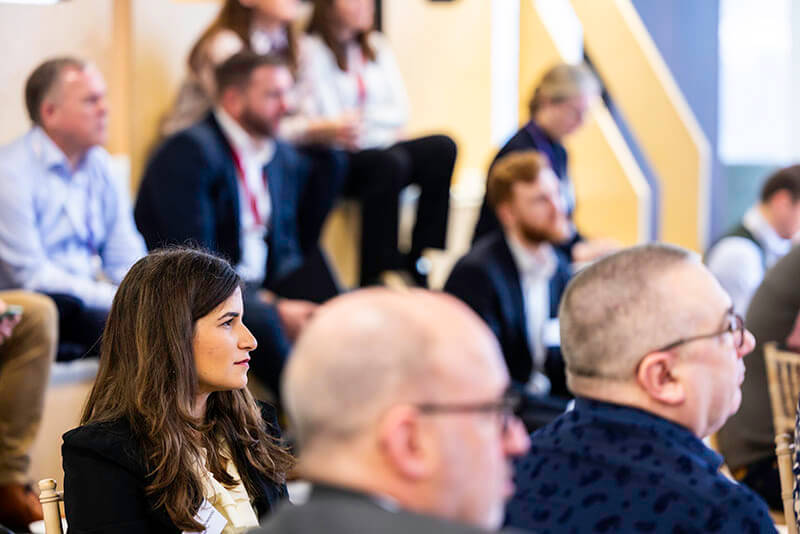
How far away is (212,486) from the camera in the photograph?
5.97 feet

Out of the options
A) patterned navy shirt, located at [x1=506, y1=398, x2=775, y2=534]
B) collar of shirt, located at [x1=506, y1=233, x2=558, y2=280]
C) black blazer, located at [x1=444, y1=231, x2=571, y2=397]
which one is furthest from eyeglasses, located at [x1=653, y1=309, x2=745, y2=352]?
collar of shirt, located at [x1=506, y1=233, x2=558, y2=280]

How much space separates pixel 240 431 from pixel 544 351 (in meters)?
2.34

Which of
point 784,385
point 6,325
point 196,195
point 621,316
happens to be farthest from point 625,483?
point 196,195

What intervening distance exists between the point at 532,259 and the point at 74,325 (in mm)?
1644

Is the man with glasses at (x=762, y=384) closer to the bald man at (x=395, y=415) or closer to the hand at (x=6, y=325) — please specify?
the hand at (x=6, y=325)

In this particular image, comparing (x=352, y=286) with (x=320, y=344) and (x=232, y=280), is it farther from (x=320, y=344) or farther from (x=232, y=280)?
(x=320, y=344)

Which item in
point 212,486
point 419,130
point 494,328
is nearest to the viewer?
point 212,486

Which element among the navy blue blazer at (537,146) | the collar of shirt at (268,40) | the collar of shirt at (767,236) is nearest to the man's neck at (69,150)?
the collar of shirt at (268,40)

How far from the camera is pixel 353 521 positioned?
960 mm

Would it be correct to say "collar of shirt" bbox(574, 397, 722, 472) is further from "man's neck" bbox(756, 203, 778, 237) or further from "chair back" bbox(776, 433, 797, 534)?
"man's neck" bbox(756, 203, 778, 237)

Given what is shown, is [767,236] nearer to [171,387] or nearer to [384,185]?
[384,185]

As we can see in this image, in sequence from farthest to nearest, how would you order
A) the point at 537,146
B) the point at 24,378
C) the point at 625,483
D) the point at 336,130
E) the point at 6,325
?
the point at 537,146 → the point at 336,130 → the point at 24,378 → the point at 6,325 → the point at 625,483

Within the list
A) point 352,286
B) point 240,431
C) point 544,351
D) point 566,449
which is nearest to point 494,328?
point 544,351

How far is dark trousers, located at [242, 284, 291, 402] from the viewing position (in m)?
3.75
